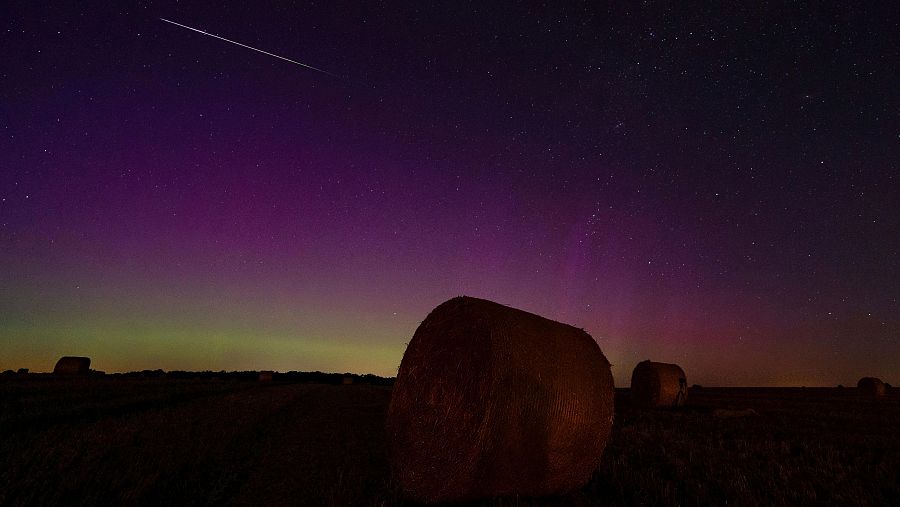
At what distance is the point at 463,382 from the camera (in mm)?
6828

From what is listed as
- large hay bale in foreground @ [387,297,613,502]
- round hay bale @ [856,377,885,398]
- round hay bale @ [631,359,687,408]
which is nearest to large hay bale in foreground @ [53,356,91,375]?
round hay bale @ [631,359,687,408]

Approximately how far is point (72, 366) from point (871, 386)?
5860cm

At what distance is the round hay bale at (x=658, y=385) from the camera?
21688mm

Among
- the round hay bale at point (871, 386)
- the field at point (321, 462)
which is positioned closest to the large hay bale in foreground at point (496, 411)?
the field at point (321, 462)

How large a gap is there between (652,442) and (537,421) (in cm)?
502

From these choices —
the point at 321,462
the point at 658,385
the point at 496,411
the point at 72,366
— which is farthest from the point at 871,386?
the point at 72,366

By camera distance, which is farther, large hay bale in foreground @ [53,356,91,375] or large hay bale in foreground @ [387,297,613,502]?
large hay bale in foreground @ [53,356,91,375]

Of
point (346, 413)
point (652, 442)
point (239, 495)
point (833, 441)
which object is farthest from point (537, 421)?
point (346, 413)

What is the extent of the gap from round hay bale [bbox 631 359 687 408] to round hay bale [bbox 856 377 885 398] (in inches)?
860

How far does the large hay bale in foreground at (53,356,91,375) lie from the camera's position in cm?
4075

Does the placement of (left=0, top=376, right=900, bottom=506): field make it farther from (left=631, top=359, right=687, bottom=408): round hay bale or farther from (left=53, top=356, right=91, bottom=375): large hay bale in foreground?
(left=53, top=356, right=91, bottom=375): large hay bale in foreground

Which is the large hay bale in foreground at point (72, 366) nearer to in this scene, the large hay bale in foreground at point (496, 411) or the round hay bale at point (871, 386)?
the large hay bale in foreground at point (496, 411)

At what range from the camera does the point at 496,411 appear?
20.9 feet

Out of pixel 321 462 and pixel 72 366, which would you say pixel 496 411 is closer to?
pixel 321 462
